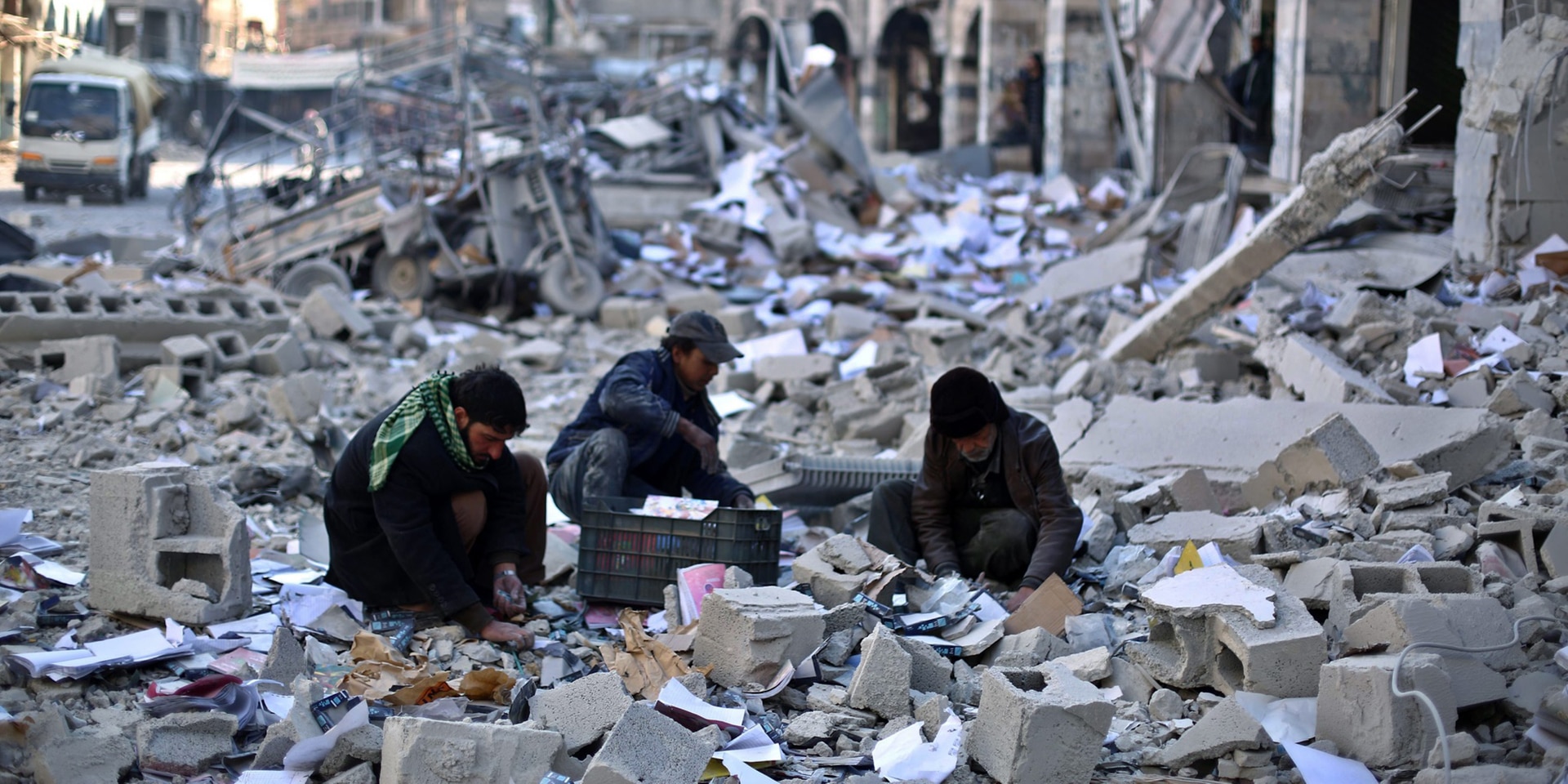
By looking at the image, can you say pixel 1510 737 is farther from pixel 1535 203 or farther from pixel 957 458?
pixel 1535 203

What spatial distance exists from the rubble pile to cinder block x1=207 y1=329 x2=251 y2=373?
5cm

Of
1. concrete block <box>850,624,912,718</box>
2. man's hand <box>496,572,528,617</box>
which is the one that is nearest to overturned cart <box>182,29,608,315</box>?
man's hand <box>496,572,528,617</box>

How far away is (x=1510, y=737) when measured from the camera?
320cm

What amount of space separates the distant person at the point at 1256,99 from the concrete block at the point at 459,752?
489 inches

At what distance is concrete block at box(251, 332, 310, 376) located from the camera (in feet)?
28.1

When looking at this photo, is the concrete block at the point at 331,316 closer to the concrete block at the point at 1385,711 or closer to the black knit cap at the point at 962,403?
the black knit cap at the point at 962,403

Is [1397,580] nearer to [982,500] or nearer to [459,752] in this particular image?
[982,500]

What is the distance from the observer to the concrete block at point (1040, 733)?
303cm

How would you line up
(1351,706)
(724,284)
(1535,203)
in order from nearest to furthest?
(1351,706) → (1535,203) → (724,284)

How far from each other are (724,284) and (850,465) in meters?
7.39

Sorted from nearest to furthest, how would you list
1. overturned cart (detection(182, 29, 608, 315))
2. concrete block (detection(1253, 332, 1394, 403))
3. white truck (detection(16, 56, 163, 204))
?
concrete block (detection(1253, 332, 1394, 403)), overturned cart (detection(182, 29, 608, 315)), white truck (detection(16, 56, 163, 204))

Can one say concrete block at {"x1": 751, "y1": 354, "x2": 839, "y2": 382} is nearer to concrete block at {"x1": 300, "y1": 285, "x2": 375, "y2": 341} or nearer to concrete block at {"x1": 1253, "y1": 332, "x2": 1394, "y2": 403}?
concrete block at {"x1": 1253, "y1": 332, "x2": 1394, "y2": 403}

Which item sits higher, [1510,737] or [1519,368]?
[1519,368]

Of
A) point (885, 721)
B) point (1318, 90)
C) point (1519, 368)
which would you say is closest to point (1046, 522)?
point (885, 721)
